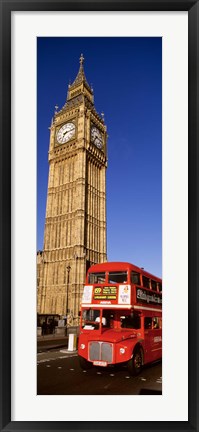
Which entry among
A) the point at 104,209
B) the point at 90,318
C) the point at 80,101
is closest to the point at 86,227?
the point at 104,209

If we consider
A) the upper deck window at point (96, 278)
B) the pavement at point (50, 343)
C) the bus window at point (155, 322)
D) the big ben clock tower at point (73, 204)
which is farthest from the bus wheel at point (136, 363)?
the big ben clock tower at point (73, 204)

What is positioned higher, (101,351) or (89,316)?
(89,316)

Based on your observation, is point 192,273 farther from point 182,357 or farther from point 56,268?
point 56,268

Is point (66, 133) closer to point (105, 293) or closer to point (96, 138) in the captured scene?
point (96, 138)

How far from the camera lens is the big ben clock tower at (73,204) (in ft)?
115

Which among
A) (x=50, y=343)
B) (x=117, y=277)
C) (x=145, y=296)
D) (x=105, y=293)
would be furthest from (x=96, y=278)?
(x=50, y=343)

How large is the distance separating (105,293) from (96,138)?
102 ft

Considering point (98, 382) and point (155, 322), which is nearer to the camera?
point (98, 382)

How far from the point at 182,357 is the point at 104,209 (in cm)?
3767

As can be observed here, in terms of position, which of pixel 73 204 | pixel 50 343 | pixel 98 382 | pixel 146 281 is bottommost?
pixel 50 343

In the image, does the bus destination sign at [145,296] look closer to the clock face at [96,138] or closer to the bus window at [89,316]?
the bus window at [89,316]

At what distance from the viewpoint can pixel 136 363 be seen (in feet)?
25.7

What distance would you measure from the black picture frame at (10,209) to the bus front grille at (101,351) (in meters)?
2.35

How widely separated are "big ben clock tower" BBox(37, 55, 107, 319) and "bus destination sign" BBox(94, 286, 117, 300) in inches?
1045
